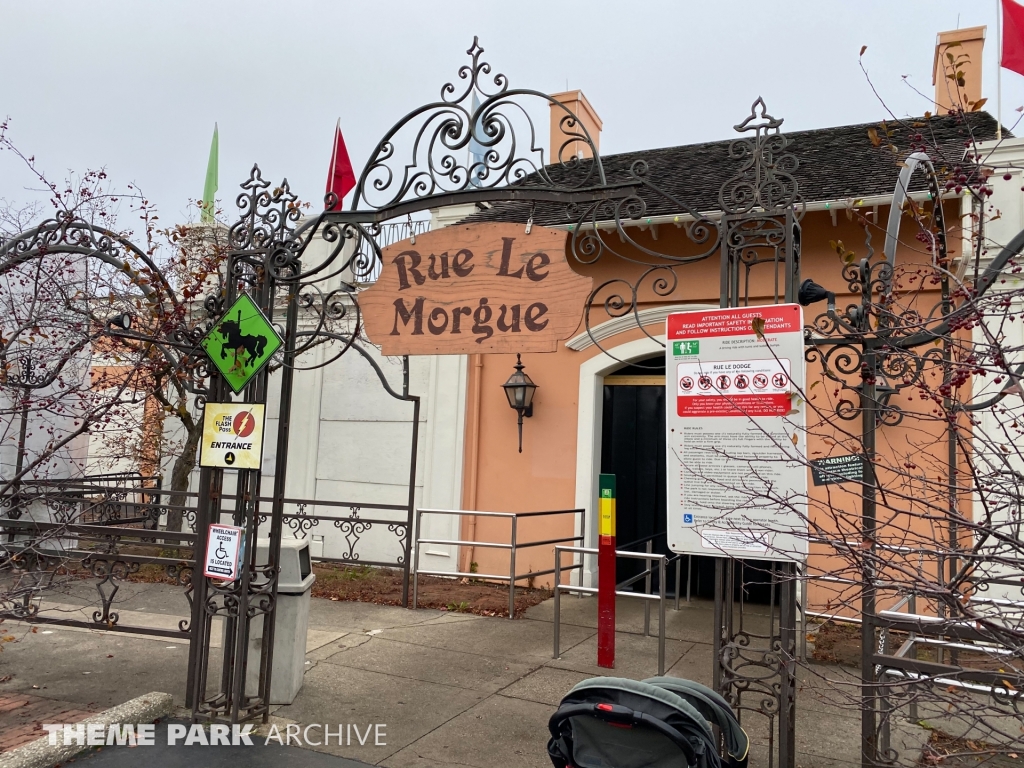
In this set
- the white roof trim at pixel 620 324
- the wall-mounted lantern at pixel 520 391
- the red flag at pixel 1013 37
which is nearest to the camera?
the red flag at pixel 1013 37

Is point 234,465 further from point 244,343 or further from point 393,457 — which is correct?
point 393,457

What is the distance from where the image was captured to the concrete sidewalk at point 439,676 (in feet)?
15.7

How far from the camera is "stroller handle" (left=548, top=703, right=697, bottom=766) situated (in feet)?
8.72

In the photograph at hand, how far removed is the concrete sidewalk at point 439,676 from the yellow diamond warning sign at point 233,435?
1.79 m

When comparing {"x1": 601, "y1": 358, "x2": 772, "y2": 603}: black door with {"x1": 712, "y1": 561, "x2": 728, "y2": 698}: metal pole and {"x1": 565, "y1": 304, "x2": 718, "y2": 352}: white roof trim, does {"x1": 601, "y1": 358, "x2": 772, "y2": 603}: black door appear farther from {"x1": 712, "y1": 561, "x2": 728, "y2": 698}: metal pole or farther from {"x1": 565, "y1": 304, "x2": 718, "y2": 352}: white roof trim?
{"x1": 712, "y1": 561, "x2": 728, "y2": 698}: metal pole

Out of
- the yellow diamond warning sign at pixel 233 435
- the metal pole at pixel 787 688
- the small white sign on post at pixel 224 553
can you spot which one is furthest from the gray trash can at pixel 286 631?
the metal pole at pixel 787 688

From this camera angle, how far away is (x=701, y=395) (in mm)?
3953

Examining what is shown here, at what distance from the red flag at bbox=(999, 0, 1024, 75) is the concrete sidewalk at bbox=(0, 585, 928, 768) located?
653 centimetres

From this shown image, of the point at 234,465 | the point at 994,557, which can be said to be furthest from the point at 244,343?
the point at 994,557

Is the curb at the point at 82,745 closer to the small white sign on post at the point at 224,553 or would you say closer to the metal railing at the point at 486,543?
the small white sign on post at the point at 224,553

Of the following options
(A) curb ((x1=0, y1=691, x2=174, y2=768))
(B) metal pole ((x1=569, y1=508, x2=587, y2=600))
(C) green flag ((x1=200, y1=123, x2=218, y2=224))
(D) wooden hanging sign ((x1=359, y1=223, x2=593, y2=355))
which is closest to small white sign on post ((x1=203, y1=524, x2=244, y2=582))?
(A) curb ((x1=0, y1=691, x2=174, y2=768))

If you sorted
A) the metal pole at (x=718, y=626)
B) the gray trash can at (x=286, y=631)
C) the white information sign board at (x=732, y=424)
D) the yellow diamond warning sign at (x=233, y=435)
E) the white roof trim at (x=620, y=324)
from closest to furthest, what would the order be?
the white information sign board at (x=732, y=424), the metal pole at (x=718, y=626), the yellow diamond warning sign at (x=233, y=435), the gray trash can at (x=286, y=631), the white roof trim at (x=620, y=324)

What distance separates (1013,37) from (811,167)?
93.4 inches

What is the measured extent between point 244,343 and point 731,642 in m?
3.50
